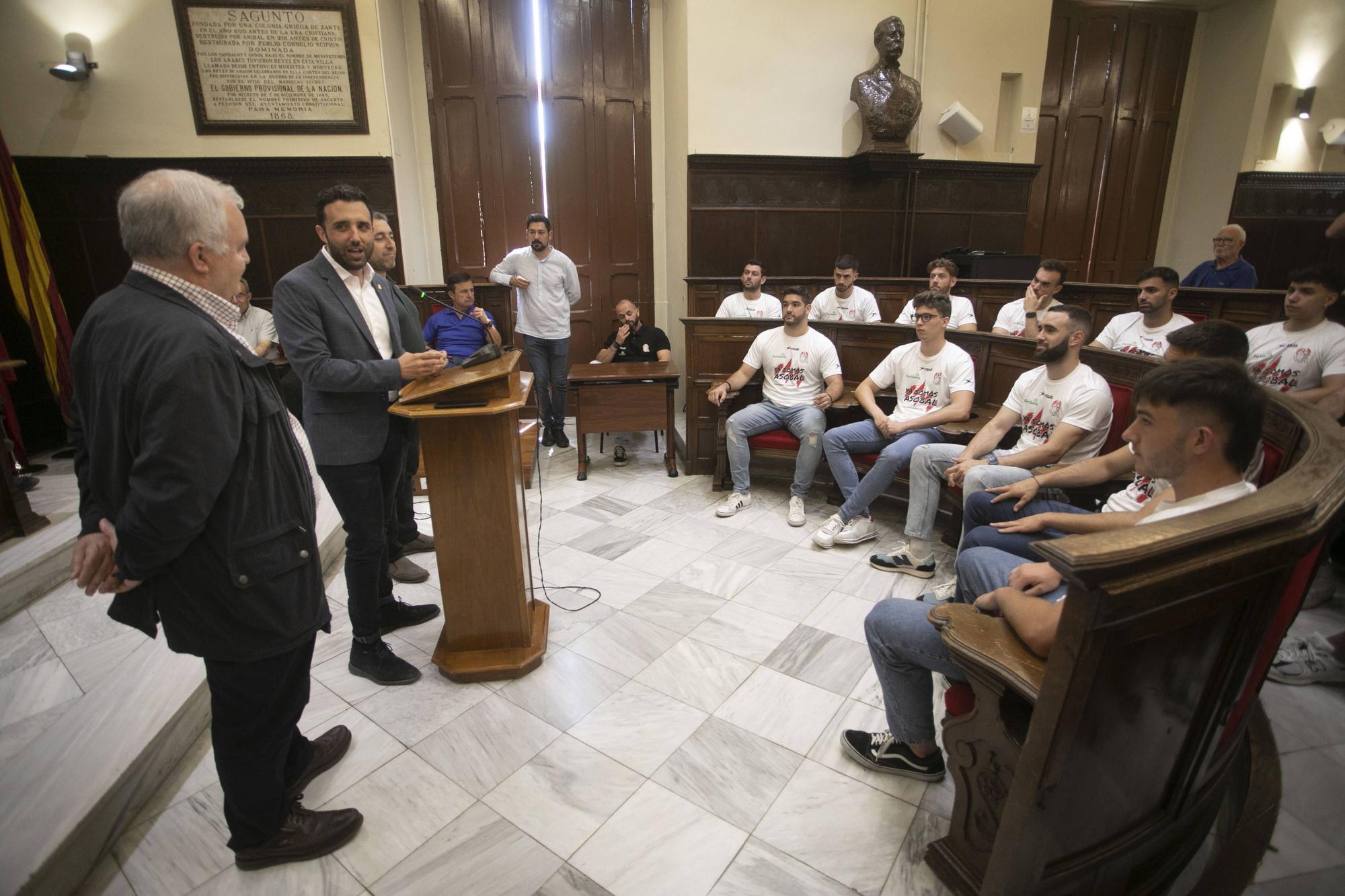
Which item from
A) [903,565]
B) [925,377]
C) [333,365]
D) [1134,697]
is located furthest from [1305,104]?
[333,365]

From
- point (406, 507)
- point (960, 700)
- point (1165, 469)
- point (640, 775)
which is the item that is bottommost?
point (640, 775)

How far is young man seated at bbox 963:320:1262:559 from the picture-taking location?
79.1 inches

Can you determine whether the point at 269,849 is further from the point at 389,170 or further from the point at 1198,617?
the point at 389,170

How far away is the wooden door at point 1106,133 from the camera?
6.90 metres

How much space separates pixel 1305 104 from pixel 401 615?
947 centimetres

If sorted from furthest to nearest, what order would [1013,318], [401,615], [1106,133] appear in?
1. [1106,133]
2. [1013,318]
3. [401,615]

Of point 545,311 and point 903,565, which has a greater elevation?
point 545,311

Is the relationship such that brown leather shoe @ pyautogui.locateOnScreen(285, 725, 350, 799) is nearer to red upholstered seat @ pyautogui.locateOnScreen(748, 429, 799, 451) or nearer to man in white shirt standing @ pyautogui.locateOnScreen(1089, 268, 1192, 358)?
red upholstered seat @ pyautogui.locateOnScreen(748, 429, 799, 451)

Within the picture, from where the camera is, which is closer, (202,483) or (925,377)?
Answer: (202,483)

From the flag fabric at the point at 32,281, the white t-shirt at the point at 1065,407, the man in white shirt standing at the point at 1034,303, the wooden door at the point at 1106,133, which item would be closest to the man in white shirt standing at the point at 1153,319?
the man in white shirt standing at the point at 1034,303

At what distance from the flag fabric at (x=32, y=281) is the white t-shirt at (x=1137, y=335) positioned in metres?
6.49

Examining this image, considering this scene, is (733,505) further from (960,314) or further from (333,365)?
(960,314)

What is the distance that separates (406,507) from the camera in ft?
10.1

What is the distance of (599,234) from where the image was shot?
20.7ft
